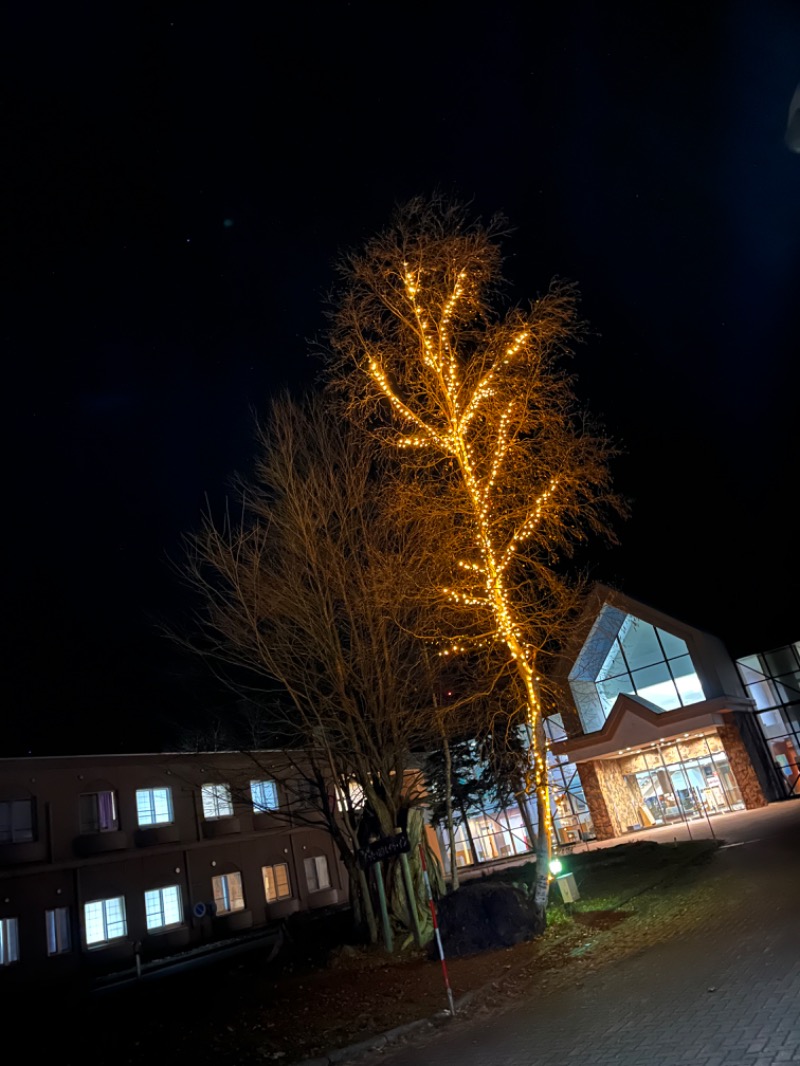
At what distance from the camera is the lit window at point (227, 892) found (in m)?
25.7

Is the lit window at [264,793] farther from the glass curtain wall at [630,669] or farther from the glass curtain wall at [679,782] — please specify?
the glass curtain wall at [679,782]

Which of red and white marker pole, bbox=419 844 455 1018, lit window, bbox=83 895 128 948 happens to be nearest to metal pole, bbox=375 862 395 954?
red and white marker pole, bbox=419 844 455 1018

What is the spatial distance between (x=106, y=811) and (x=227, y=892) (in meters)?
5.47

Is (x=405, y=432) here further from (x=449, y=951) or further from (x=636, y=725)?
(x=636, y=725)

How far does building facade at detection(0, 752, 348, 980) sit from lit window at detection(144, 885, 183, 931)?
41 millimetres

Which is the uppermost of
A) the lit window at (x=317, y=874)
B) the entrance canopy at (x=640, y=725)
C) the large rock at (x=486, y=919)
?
the entrance canopy at (x=640, y=725)

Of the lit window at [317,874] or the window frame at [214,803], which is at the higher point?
the window frame at [214,803]

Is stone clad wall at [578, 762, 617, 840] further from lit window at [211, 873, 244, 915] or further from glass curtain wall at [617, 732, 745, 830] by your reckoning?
lit window at [211, 873, 244, 915]

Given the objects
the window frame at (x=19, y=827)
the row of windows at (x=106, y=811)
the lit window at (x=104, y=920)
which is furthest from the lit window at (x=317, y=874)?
the window frame at (x=19, y=827)

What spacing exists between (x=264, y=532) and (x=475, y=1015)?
328 inches

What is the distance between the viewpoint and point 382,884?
12.9m

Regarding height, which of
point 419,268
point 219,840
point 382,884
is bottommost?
point 382,884

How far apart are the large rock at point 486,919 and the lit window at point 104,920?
14.9m

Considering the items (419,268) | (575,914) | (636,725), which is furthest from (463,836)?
(419,268)
